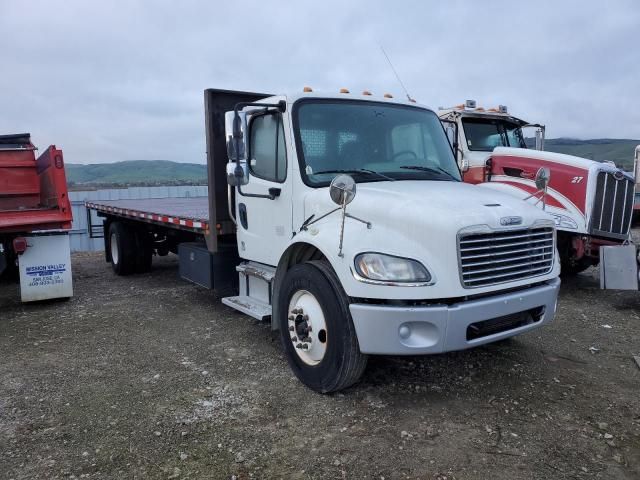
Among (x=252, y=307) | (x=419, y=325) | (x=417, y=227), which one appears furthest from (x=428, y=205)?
(x=252, y=307)

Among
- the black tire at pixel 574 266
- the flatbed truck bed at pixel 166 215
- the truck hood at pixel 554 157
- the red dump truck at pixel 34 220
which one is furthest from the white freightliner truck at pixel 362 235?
the black tire at pixel 574 266

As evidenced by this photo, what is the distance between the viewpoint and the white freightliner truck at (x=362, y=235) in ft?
11.4

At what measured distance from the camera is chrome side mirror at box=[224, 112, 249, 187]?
4480mm

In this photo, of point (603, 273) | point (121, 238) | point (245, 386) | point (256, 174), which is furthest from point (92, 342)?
point (603, 273)

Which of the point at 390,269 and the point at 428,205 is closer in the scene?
the point at 390,269

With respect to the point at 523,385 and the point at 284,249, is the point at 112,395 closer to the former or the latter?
the point at 284,249

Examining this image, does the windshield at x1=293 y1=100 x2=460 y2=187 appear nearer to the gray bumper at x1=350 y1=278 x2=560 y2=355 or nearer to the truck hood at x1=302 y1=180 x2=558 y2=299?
the truck hood at x1=302 y1=180 x2=558 y2=299

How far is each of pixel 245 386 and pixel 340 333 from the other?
3.63 feet

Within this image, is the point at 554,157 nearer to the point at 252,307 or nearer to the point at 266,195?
the point at 266,195

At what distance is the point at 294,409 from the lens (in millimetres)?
3842

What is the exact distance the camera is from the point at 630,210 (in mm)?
7516

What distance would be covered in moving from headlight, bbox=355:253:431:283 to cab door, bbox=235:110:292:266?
123 cm

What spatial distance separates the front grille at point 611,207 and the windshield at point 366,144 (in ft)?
10.8

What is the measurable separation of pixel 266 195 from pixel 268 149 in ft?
1.39
